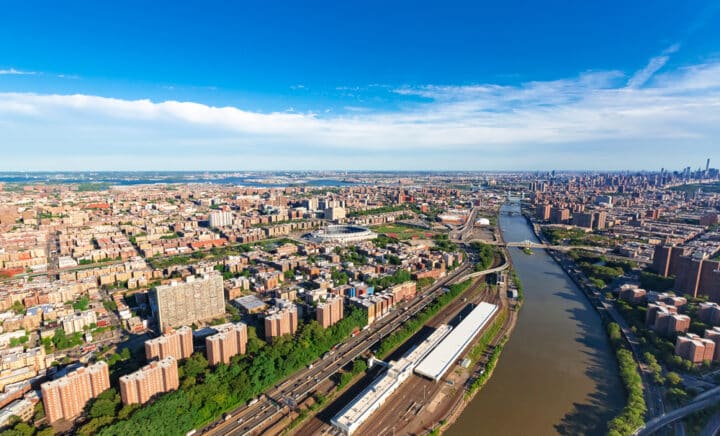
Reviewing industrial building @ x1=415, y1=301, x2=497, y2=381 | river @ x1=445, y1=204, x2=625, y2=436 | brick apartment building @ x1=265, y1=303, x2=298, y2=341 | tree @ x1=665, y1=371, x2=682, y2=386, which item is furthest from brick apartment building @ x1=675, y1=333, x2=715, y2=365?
brick apartment building @ x1=265, y1=303, x2=298, y2=341

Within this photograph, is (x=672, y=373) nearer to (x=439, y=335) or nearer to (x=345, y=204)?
(x=439, y=335)

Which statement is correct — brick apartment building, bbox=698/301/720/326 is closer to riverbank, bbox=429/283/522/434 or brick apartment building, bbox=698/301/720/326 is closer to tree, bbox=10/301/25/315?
riverbank, bbox=429/283/522/434

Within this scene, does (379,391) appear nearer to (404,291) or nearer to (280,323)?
(280,323)

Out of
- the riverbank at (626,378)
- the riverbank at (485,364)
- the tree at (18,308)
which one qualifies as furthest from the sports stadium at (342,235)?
the tree at (18,308)

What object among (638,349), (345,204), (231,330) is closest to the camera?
(231,330)

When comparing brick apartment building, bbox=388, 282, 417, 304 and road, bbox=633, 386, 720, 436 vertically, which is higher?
brick apartment building, bbox=388, 282, 417, 304

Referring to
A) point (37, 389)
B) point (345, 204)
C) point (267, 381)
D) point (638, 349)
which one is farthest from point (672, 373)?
point (345, 204)
